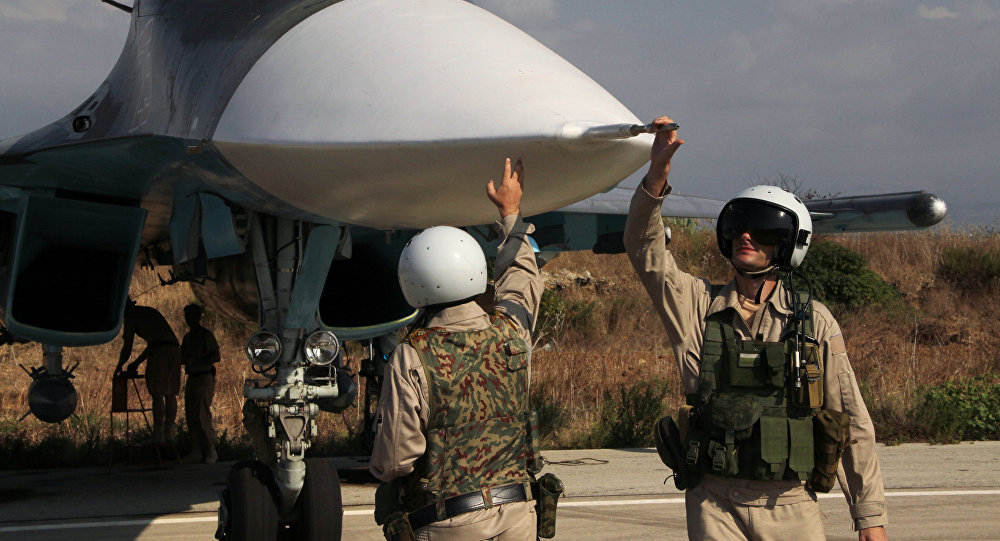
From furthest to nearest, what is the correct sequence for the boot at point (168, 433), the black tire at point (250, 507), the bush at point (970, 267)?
the bush at point (970, 267), the boot at point (168, 433), the black tire at point (250, 507)

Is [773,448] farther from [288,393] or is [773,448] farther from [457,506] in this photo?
[288,393]

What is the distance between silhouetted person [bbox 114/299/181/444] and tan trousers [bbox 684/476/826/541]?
817cm

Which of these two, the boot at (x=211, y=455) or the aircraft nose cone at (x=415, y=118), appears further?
the boot at (x=211, y=455)

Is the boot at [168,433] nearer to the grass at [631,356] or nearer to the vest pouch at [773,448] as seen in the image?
the grass at [631,356]

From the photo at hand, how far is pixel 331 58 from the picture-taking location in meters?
4.12

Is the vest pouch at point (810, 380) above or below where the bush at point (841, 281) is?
below

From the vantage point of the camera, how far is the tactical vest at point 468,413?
299cm

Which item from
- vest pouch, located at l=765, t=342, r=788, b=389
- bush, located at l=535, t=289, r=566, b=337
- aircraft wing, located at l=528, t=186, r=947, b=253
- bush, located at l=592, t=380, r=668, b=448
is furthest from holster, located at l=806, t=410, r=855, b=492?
bush, located at l=535, t=289, r=566, b=337

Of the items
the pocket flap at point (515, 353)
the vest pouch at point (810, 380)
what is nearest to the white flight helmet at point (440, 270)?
the pocket flap at point (515, 353)

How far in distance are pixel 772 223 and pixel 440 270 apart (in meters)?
1.15

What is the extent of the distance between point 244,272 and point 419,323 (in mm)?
3187

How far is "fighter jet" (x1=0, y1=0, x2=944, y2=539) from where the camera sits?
3691mm

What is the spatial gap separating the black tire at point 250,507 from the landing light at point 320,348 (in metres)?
0.67

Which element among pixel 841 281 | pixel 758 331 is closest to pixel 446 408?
pixel 758 331
